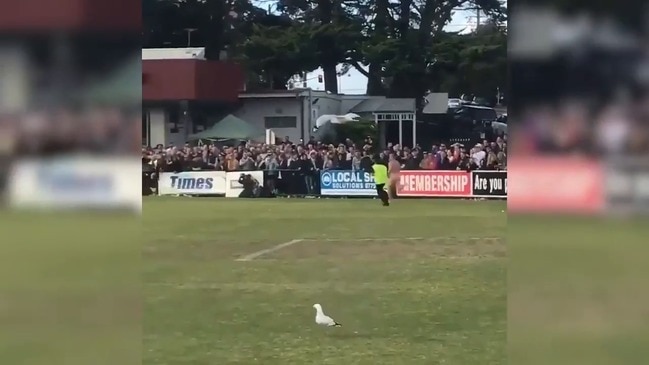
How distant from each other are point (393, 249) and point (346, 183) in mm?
13844

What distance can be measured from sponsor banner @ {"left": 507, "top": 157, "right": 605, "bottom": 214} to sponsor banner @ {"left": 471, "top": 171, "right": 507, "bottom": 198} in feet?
76.9

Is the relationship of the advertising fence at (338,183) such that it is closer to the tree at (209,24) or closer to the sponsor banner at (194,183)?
the sponsor banner at (194,183)

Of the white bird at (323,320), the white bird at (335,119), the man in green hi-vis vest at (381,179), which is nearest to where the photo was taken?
the white bird at (323,320)

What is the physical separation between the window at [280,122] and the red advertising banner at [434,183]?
35.7 feet

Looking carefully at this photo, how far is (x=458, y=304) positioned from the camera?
31.9 ft

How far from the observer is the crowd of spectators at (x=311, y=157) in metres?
27.4

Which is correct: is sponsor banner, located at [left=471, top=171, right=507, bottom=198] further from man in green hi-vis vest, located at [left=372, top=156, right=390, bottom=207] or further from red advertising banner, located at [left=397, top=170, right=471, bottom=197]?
man in green hi-vis vest, located at [left=372, top=156, right=390, bottom=207]

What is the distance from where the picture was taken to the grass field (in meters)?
7.55

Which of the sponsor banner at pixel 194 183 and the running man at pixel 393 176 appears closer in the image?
the running man at pixel 393 176

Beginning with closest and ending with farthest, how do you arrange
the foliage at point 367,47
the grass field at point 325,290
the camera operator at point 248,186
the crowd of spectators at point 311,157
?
1. the grass field at point 325,290
2. the foliage at point 367,47
3. the crowd of spectators at point 311,157
4. the camera operator at point 248,186

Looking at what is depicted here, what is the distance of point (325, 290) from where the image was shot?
1089 cm

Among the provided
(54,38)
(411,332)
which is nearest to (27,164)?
(54,38)

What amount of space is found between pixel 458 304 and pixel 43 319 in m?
6.21

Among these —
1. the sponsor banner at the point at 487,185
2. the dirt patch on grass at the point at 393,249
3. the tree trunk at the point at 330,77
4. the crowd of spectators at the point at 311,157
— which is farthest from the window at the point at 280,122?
the dirt patch on grass at the point at 393,249
